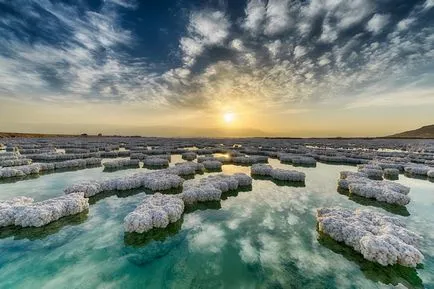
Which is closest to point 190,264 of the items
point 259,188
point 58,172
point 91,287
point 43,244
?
point 91,287

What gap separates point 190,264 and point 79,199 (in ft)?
36.9

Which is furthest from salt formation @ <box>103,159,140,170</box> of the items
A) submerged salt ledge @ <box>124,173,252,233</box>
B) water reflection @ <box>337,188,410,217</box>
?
water reflection @ <box>337,188,410,217</box>

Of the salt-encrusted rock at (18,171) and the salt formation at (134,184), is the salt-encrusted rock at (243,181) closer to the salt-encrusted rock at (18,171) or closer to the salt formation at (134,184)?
the salt formation at (134,184)

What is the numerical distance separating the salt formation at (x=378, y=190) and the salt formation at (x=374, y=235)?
729 centimetres

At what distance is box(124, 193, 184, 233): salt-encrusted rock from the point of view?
14.9 metres

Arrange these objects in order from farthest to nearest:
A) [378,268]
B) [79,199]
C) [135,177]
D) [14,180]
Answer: [14,180]
[135,177]
[79,199]
[378,268]

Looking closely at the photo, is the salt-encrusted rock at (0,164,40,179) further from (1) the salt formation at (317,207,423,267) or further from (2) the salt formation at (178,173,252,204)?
(1) the salt formation at (317,207,423,267)

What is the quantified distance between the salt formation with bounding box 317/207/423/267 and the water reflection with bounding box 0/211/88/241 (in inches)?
625

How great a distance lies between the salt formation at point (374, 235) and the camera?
37.3 ft

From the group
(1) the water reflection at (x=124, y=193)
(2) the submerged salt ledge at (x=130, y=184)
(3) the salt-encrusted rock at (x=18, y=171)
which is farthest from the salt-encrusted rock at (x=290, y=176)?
(3) the salt-encrusted rock at (x=18, y=171)

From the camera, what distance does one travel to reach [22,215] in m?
15.7

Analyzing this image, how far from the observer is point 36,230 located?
15.2m

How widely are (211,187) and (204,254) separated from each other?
9.66 meters

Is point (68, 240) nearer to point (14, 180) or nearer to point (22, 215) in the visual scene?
point (22, 215)
